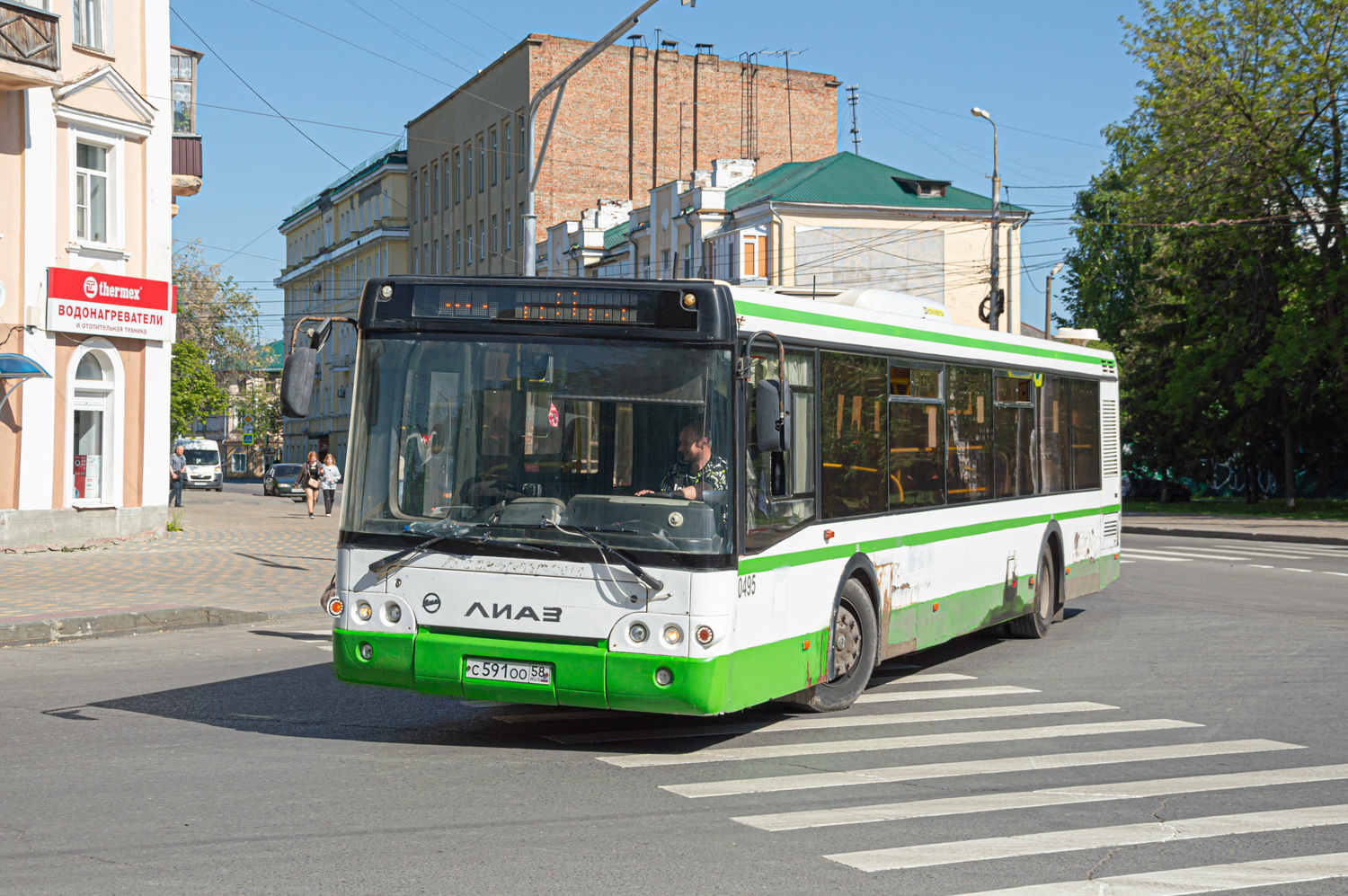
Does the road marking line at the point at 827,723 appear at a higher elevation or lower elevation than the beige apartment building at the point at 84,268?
lower

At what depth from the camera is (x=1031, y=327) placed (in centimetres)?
7700

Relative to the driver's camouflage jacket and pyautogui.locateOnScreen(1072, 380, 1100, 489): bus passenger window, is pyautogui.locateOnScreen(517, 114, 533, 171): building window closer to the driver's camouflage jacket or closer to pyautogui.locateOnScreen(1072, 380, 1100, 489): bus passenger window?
pyautogui.locateOnScreen(1072, 380, 1100, 489): bus passenger window

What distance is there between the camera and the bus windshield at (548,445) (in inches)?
303

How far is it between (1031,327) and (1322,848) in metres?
73.2

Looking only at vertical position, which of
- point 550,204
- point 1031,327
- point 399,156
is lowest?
point 1031,327

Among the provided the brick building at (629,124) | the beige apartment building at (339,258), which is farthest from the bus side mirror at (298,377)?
the beige apartment building at (339,258)

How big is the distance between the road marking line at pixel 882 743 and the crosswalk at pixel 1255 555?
1366 cm

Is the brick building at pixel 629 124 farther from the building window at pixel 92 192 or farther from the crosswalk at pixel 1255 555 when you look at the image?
the crosswalk at pixel 1255 555

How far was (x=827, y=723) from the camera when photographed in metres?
9.02

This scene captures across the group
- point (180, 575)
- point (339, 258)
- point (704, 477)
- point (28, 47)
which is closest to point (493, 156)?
point (339, 258)

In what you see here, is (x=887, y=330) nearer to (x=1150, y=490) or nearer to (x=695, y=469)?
(x=695, y=469)

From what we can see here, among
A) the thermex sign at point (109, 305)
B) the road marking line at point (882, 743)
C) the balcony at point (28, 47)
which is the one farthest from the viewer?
Answer: the thermex sign at point (109, 305)

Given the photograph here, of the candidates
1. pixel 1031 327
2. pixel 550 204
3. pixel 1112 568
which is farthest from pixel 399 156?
pixel 1112 568

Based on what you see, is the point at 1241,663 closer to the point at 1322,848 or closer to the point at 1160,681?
the point at 1160,681
